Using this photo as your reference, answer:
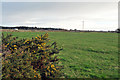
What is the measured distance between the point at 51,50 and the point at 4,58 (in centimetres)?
165

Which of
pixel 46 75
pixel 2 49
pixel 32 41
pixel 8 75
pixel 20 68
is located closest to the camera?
pixel 8 75

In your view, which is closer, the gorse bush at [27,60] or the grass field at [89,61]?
the gorse bush at [27,60]

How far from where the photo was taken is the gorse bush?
3.07 m

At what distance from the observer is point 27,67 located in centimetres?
326

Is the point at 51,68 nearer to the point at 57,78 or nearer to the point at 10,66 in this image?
the point at 57,78

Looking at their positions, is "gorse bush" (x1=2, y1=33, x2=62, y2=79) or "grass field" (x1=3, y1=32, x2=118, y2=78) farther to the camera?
"grass field" (x1=3, y1=32, x2=118, y2=78)

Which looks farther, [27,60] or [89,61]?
[89,61]

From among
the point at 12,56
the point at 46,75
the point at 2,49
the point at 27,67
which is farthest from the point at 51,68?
the point at 2,49

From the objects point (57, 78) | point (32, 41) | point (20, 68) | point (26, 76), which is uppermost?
point (32, 41)

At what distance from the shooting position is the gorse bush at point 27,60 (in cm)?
307

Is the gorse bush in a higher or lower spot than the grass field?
higher

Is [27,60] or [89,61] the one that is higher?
[27,60]

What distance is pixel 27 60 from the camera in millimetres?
3385

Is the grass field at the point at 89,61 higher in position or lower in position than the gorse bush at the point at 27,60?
lower
